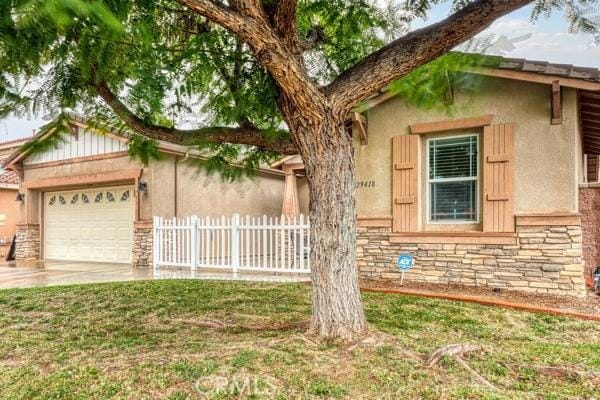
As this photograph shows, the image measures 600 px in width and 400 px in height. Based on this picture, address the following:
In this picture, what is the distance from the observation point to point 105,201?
507 inches

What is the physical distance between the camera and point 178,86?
12.5ft

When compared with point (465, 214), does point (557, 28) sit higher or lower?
higher

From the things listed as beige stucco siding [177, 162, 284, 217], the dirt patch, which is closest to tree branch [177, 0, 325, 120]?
the dirt patch

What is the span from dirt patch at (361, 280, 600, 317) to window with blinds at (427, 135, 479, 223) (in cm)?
118

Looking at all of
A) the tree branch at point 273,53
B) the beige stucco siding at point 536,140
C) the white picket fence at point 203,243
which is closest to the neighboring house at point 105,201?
the white picket fence at point 203,243

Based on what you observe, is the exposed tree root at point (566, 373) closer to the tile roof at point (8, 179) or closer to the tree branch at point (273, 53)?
the tree branch at point (273, 53)

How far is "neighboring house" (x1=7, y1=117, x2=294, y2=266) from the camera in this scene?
38.0 feet

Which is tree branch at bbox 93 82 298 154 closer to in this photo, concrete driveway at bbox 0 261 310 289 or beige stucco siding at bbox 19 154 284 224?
concrete driveway at bbox 0 261 310 289

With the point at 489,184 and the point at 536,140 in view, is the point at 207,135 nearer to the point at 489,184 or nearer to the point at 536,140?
the point at 489,184

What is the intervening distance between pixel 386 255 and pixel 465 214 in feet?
5.07

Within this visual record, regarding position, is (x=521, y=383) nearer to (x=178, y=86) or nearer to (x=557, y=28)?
(x=557, y=28)

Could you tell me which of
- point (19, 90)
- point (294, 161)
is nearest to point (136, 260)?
point (294, 161)

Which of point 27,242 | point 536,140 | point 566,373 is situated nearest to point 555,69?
point 536,140

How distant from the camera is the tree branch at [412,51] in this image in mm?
3125
